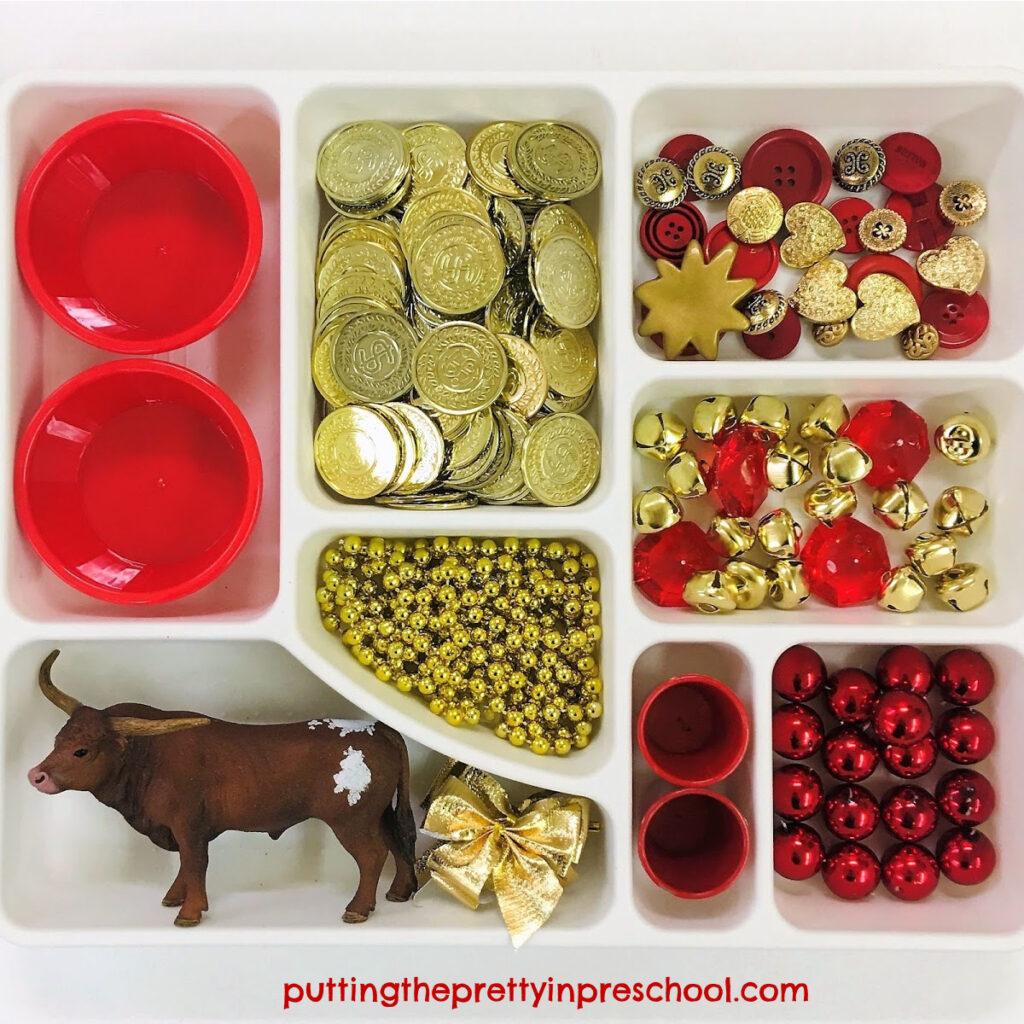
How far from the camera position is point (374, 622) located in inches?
47.4

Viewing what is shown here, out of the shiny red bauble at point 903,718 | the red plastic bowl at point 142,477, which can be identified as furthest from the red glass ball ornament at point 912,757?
the red plastic bowl at point 142,477

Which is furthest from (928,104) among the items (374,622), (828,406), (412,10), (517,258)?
(374,622)

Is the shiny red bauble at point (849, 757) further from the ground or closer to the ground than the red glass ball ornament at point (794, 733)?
closer to the ground

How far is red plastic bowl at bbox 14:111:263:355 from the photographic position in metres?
1.15

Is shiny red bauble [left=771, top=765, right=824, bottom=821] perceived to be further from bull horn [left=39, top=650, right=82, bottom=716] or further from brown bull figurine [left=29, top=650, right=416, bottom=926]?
bull horn [left=39, top=650, right=82, bottom=716]

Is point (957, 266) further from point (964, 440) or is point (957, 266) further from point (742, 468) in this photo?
point (742, 468)

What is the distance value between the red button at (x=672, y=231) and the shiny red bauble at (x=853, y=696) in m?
0.57

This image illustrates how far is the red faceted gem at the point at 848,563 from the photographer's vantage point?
119 centimetres

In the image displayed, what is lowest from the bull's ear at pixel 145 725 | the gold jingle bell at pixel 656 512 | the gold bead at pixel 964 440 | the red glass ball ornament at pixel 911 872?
the red glass ball ornament at pixel 911 872

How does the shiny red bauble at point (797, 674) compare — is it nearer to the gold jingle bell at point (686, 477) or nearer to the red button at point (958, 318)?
the gold jingle bell at point (686, 477)

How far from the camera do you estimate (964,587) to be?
1184 mm

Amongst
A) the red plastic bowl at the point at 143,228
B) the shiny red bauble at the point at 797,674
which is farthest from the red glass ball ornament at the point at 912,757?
the red plastic bowl at the point at 143,228

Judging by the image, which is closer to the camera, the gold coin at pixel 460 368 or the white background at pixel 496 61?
the gold coin at pixel 460 368

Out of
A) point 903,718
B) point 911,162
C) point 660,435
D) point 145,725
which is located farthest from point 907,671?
point 145,725
